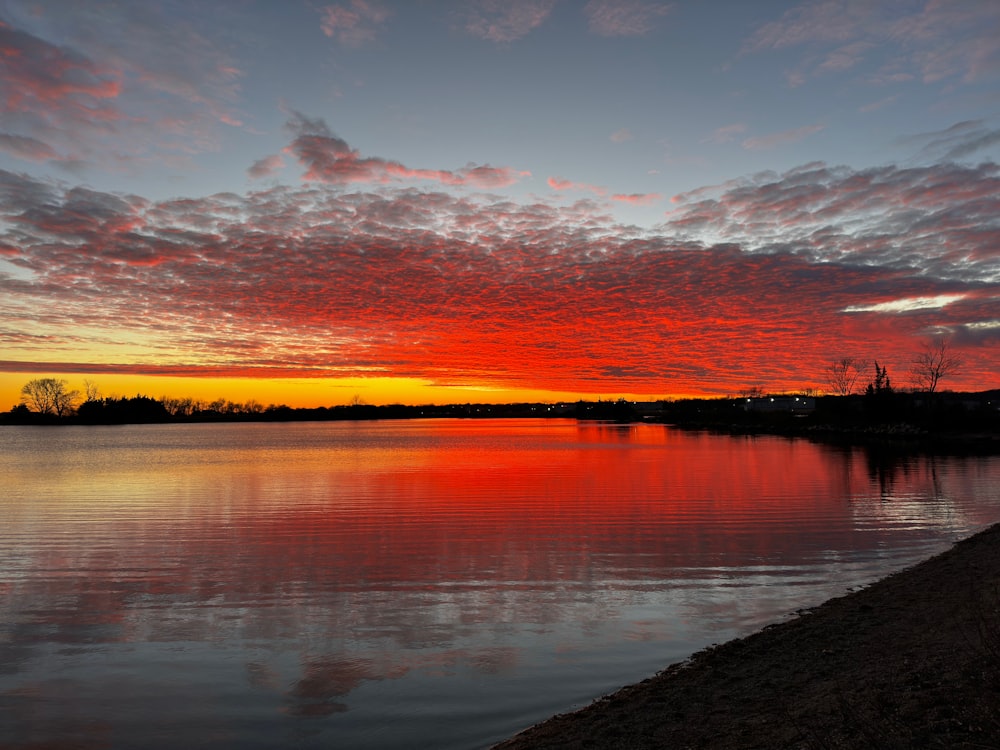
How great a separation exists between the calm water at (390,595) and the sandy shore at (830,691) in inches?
39.0

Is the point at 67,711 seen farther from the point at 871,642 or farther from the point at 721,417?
the point at 721,417

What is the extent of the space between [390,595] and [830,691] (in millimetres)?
9344

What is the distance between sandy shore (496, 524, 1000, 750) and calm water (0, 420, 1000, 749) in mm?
989

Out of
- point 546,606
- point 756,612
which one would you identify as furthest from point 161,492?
point 756,612

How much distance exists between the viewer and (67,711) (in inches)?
364

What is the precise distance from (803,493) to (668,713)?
28206 mm

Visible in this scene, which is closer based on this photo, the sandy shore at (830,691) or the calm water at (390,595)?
the sandy shore at (830,691)

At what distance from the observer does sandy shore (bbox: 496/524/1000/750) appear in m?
6.59

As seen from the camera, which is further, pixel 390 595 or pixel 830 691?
pixel 390 595

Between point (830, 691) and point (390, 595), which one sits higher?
point (830, 691)

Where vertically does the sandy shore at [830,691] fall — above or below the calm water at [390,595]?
above

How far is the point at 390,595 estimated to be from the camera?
14922 millimetres

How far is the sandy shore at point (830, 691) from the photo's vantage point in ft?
21.6

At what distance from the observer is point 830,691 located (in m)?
8.17
